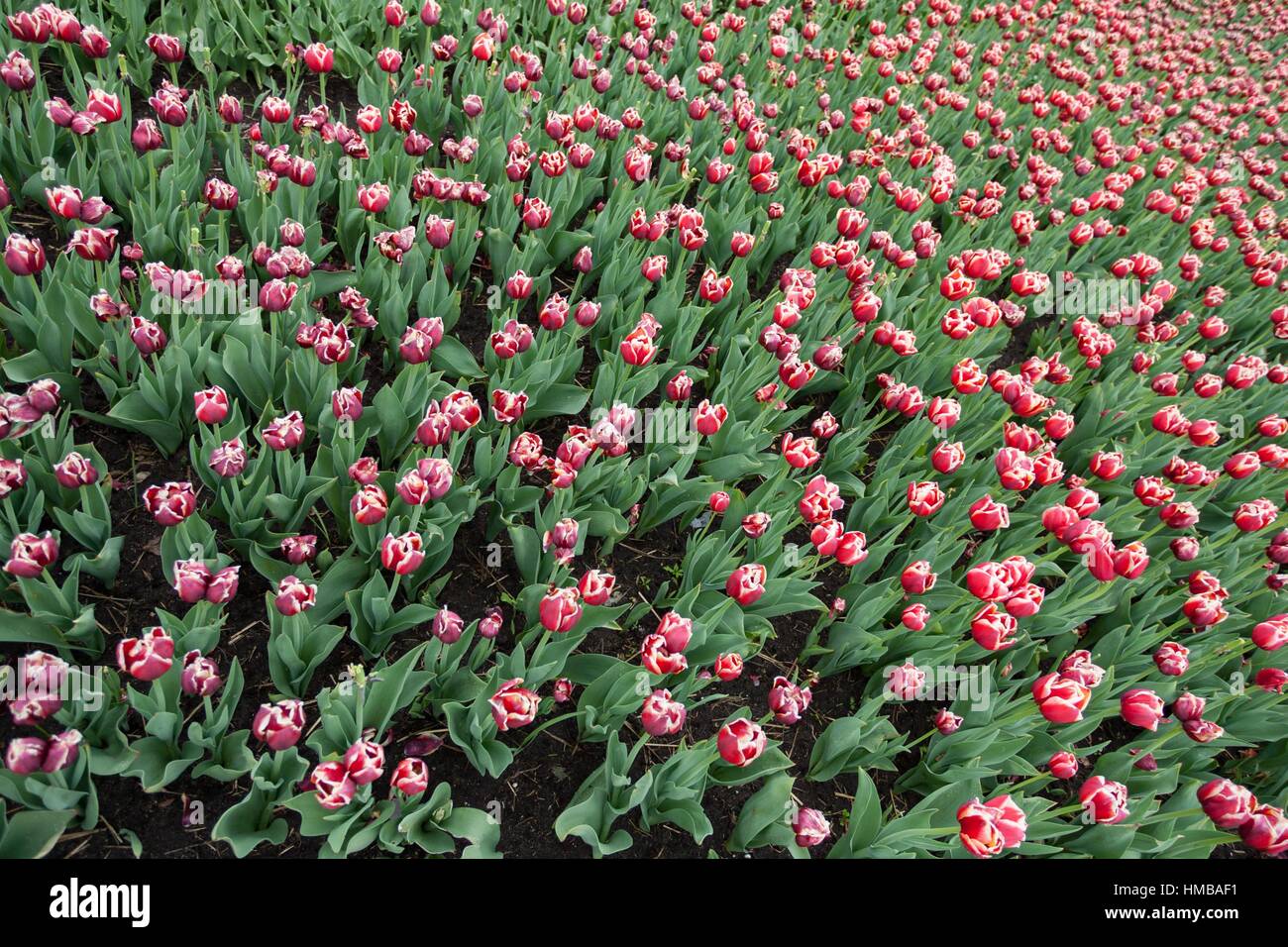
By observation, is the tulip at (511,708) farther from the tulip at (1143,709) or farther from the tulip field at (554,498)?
the tulip at (1143,709)

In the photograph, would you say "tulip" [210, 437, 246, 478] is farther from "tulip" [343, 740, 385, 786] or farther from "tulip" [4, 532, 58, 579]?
"tulip" [343, 740, 385, 786]

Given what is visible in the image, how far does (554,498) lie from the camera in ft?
9.50

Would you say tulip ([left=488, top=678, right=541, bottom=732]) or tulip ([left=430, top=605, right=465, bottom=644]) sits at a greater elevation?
tulip ([left=430, top=605, right=465, bottom=644])

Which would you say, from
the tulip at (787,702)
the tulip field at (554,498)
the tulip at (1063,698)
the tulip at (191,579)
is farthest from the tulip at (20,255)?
the tulip at (1063,698)

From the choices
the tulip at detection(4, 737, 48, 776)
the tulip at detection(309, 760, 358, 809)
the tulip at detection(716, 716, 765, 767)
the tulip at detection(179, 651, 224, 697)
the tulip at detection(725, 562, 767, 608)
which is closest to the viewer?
the tulip at detection(4, 737, 48, 776)

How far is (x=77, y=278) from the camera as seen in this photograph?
3018 millimetres

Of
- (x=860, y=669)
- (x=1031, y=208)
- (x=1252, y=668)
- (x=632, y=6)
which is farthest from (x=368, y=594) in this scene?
(x=1031, y=208)

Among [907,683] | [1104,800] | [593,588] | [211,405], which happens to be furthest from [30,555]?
[1104,800]

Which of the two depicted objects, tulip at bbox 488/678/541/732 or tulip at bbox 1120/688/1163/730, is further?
tulip at bbox 1120/688/1163/730

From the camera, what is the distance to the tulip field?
7.62ft

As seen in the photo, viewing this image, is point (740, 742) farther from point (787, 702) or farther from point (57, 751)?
point (57, 751)

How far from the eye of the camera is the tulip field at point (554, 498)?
2322mm

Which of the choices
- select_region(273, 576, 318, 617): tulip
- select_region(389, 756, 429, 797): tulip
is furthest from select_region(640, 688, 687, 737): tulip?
select_region(273, 576, 318, 617): tulip

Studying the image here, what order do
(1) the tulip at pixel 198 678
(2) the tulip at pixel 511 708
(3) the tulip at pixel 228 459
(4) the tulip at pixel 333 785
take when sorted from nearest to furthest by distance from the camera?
(4) the tulip at pixel 333 785 → (1) the tulip at pixel 198 678 → (2) the tulip at pixel 511 708 → (3) the tulip at pixel 228 459
